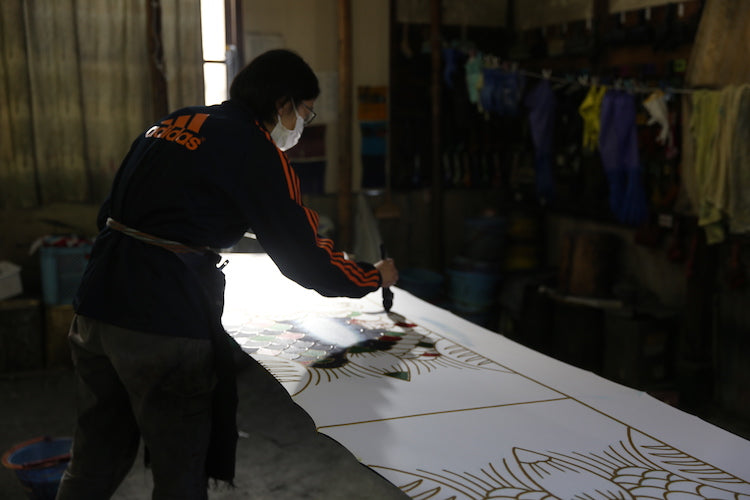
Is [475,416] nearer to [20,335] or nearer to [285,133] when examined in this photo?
[285,133]

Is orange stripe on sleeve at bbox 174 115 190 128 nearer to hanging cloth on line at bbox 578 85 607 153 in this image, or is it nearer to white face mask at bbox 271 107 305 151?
white face mask at bbox 271 107 305 151

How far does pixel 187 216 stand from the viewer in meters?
1.99

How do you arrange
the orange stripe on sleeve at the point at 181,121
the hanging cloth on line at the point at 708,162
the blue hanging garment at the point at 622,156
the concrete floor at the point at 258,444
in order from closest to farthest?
the orange stripe on sleeve at the point at 181,121 < the concrete floor at the point at 258,444 < the hanging cloth on line at the point at 708,162 < the blue hanging garment at the point at 622,156

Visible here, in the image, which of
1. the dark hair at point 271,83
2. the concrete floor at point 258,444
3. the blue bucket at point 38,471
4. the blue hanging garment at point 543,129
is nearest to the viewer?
the dark hair at point 271,83

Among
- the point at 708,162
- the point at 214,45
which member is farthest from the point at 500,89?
the point at 214,45

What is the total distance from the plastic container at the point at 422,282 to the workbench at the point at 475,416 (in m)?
2.96

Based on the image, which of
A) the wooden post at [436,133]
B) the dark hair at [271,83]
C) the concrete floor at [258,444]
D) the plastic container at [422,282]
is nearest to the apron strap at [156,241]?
the dark hair at [271,83]

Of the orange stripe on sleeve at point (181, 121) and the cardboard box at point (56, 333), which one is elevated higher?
the orange stripe on sleeve at point (181, 121)

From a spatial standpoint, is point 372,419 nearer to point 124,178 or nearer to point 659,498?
point 659,498

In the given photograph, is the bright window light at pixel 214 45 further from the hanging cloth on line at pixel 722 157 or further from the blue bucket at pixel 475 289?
the hanging cloth on line at pixel 722 157

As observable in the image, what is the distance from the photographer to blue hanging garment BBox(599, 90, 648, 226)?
498 cm

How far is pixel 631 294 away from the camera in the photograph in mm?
5184

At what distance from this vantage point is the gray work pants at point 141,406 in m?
1.98

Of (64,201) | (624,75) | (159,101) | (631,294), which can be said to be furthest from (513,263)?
(64,201)
